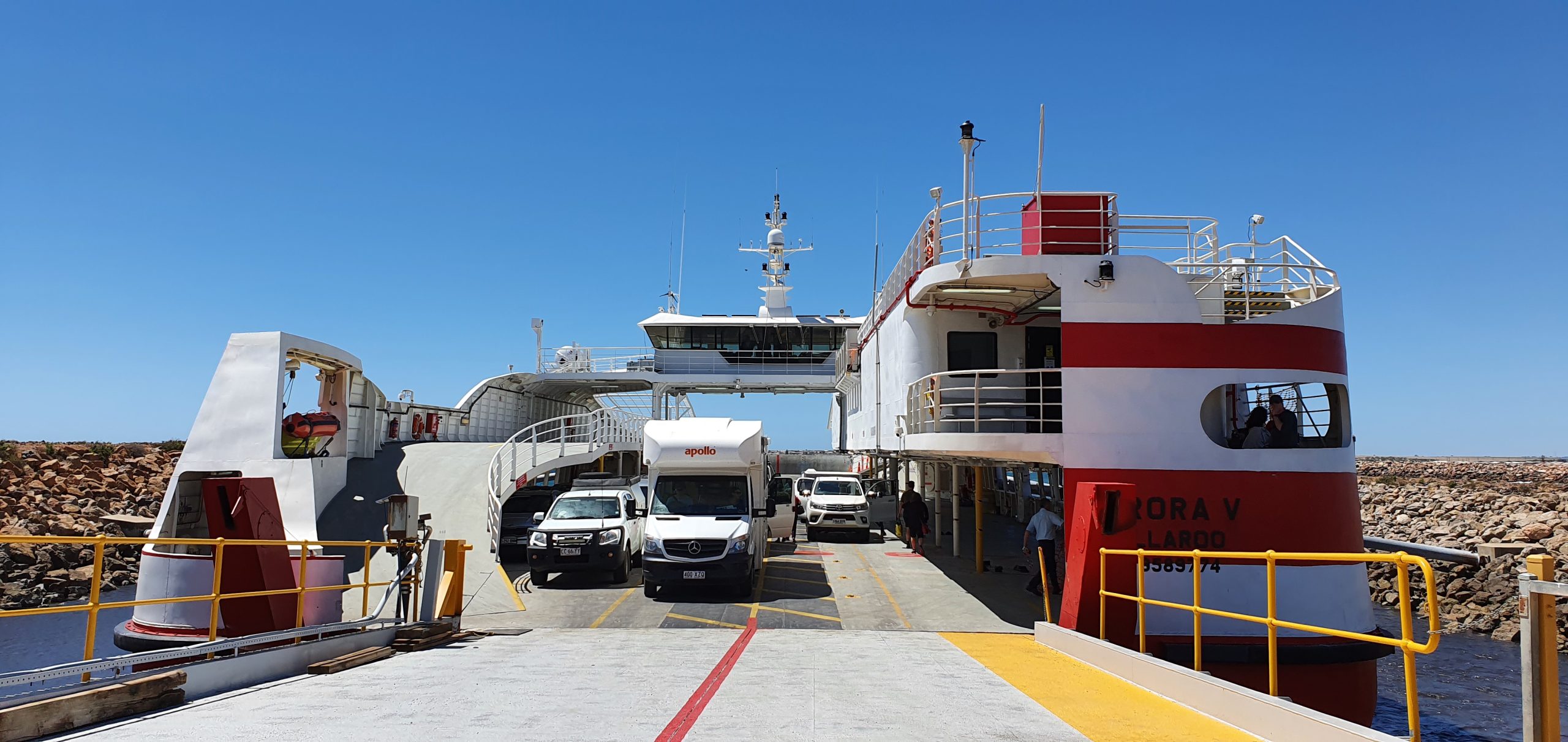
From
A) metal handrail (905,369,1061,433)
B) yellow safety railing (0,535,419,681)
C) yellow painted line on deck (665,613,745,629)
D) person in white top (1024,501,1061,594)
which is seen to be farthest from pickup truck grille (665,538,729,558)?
person in white top (1024,501,1061,594)

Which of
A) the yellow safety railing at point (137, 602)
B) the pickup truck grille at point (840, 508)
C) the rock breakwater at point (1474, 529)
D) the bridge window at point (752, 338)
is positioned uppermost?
the bridge window at point (752, 338)

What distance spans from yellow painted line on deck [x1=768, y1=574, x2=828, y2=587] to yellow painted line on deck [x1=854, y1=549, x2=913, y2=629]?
1.07 metres

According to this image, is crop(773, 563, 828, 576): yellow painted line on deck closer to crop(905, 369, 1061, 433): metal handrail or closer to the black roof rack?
crop(905, 369, 1061, 433): metal handrail

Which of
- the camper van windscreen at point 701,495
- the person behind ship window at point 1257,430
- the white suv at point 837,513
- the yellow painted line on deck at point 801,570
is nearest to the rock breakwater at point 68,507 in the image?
the camper van windscreen at point 701,495

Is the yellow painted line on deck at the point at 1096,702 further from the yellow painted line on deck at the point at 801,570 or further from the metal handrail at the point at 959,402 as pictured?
the yellow painted line on deck at the point at 801,570

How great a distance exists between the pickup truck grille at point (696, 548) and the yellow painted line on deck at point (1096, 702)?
5.87 m

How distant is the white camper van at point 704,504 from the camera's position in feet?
50.1

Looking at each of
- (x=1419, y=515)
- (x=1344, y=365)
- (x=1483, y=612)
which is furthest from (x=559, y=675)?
(x=1419, y=515)

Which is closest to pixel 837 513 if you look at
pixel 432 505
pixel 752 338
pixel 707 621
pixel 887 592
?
pixel 887 592

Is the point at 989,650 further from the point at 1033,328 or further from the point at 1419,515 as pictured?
the point at 1419,515

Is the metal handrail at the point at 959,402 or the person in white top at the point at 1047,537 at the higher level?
the metal handrail at the point at 959,402

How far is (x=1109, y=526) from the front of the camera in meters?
11.2

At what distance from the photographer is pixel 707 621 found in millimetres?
13703

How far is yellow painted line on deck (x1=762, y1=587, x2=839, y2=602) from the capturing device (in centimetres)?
1588
